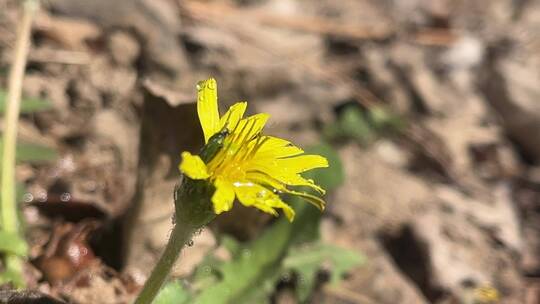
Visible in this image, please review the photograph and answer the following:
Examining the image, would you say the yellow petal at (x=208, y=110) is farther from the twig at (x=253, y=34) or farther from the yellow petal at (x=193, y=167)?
the twig at (x=253, y=34)

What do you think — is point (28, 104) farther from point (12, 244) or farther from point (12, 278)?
point (12, 278)

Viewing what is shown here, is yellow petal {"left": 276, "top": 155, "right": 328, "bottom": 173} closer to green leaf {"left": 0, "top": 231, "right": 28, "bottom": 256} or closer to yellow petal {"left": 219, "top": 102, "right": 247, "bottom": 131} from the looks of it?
yellow petal {"left": 219, "top": 102, "right": 247, "bottom": 131}

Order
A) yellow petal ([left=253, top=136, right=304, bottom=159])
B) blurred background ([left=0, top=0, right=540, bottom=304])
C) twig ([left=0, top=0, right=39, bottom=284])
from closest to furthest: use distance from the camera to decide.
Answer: yellow petal ([left=253, top=136, right=304, bottom=159])
twig ([left=0, top=0, right=39, bottom=284])
blurred background ([left=0, top=0, right=540, bottom=304])

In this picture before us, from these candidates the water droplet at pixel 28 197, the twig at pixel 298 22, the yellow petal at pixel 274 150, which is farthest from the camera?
the twig at pixel 298 22

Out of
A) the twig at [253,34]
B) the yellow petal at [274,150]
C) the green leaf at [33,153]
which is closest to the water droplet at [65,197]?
the green leaf at [33,153]

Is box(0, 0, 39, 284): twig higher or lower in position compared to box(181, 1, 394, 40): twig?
higher

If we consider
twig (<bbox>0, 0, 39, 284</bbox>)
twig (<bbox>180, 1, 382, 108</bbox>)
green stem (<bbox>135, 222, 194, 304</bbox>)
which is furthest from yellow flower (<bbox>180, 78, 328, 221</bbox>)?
twig (<bbox>180, 1, 382, 108</bbox>)

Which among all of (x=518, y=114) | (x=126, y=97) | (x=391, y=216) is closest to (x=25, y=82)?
A: (x=126, y=97)
